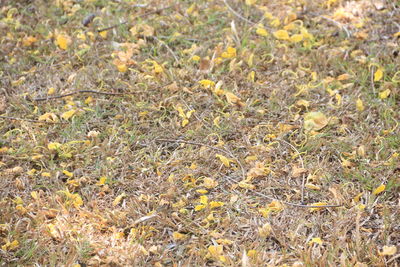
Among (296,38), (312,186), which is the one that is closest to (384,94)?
(296,38)

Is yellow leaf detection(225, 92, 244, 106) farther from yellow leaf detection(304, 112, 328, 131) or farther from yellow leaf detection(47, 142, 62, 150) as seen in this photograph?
yellow leaf detection(47, 142, 62, 150)

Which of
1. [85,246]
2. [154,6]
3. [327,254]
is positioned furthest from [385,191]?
[154,6]

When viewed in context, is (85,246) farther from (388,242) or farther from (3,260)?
(388,242)

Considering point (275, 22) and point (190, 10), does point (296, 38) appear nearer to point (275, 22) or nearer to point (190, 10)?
point (275, 22)

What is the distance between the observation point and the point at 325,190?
2619 mm

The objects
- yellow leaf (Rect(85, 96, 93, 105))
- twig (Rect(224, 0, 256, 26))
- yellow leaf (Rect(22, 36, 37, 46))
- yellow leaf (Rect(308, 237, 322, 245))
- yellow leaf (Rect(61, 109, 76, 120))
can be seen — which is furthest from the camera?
twig (Rect(224, 0, 256, 26))

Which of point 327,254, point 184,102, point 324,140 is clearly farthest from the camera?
point 184,102

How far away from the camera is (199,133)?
297cm

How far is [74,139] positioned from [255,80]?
116 cm

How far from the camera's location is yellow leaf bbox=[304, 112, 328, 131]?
2.96 meters

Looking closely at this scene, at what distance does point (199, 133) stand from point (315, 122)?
0.64m

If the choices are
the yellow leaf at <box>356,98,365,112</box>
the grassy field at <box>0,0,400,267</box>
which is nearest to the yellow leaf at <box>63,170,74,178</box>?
the grassy field at <box>0,0,400,267</box>

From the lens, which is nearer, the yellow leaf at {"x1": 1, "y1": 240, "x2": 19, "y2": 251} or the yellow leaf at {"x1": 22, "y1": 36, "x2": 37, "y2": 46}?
the yellow leaf at {"x1": 1, "y1": 240, "x2": 19, "y2": 251}

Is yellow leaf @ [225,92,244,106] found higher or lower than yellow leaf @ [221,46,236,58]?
lower
